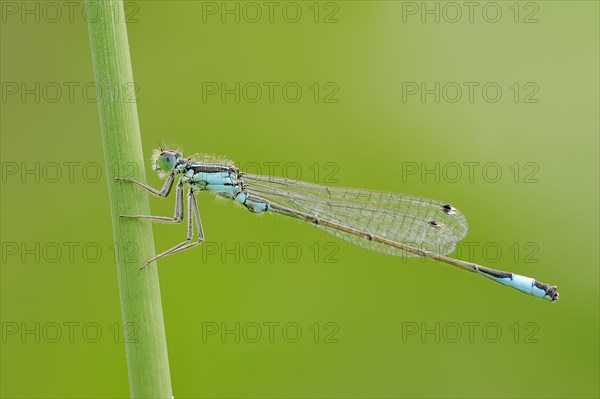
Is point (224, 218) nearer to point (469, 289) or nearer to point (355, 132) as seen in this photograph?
point (355, 132)

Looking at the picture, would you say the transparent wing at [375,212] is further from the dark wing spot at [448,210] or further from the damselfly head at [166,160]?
the damselfly head at [166,160]

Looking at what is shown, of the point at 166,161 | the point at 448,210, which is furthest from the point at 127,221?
the point at 448,210

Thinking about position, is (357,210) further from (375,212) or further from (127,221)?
(127,221)

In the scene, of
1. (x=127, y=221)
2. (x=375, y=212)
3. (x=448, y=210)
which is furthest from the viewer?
(x=375, y=212)

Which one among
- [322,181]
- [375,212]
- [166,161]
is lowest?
[375,212]

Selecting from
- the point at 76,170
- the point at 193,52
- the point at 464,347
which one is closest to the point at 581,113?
the point at 464,347

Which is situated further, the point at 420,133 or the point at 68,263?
the point at 420,133

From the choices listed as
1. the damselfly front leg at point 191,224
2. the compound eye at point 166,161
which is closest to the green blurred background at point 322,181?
the damselfly front leg at point 191,224
